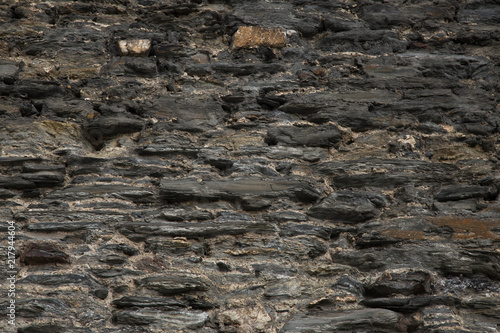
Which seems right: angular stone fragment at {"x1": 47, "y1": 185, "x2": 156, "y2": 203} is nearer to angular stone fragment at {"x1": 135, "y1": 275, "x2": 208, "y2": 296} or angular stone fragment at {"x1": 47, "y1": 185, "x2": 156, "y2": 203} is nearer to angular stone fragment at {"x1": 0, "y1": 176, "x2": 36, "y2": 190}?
angular stone fragment at {"x1": 0, "y1": 176, "x2": 36, "y2": 190}

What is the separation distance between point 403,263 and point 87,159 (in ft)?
5.90

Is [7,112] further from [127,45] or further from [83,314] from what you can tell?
[83,314]

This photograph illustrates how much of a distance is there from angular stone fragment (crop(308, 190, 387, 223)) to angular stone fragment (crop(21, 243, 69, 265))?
1278 millimetres

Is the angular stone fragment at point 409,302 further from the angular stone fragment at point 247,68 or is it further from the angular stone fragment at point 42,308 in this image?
the angular stone fragment at point 247,68

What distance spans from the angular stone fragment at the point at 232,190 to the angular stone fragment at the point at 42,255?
60 cm

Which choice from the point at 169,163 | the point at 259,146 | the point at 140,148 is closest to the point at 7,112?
the point at 140,148

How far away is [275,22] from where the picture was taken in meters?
3.79

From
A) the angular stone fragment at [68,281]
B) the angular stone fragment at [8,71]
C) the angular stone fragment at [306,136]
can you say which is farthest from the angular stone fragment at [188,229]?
the angular stone fragment at [8,71]

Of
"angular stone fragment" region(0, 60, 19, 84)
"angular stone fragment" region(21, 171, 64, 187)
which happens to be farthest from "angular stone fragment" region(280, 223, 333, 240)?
"angular stone fragment" region(0, 60, 19, 84)

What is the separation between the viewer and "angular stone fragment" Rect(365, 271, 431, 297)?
2.57 meters

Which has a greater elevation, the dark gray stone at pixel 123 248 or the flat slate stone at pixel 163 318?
the dark gray stone at pixel 123 248

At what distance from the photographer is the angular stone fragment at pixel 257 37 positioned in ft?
12.1

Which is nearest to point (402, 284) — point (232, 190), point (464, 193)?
point (464, 193)

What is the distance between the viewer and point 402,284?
2582 millimetres
